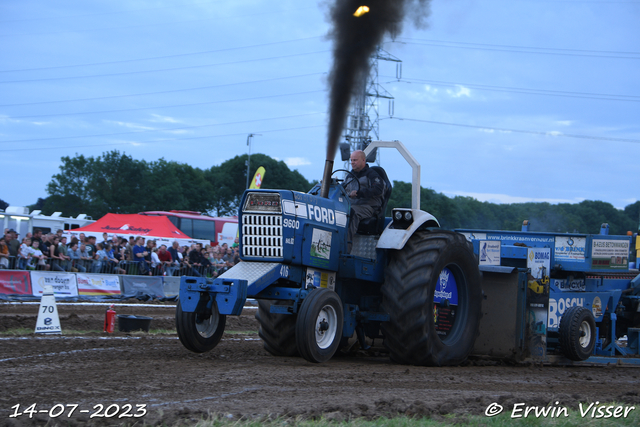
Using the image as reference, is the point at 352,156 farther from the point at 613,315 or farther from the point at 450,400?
the point at 613,315

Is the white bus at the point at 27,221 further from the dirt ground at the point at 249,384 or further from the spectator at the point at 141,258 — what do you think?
the dirt ground at the point at 249,384

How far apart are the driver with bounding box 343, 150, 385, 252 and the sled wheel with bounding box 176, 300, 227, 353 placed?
1.90m

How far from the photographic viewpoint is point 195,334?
25.9 feet

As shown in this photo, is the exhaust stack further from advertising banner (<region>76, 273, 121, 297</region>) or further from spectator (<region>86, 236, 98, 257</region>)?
spectator (<region>86, 236, 98, 257</region>)

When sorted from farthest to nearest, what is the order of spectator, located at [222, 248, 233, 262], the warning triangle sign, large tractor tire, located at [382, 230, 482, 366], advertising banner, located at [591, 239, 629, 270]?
spectator, located at [222, 248, 233, 262] < the warning triangle sign < advertising banner, located at [591, 239, 629, 270] < large tractor tire, located at [382, 230, 482, 366]

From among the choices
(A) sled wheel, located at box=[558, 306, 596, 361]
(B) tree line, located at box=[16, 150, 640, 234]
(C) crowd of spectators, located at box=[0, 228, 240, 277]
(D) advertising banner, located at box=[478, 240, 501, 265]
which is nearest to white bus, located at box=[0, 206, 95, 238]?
(C) crowd of spectators, located at box=[0, 228, 240, 277]

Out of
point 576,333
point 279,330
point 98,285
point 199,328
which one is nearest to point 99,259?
point 98,285

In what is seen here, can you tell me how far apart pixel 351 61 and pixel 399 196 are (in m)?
29.0

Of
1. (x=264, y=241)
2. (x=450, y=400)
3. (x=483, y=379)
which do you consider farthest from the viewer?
(x=264, y=241)

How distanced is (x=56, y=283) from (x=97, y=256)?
6.41 ft

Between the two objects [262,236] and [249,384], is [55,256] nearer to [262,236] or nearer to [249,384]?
[262,236]

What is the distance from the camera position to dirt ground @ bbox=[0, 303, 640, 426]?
5012 mm

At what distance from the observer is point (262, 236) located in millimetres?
8086

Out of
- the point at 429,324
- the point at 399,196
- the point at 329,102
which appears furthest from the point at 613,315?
the point at 399,196
